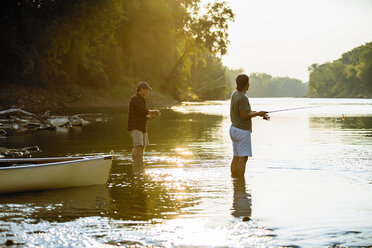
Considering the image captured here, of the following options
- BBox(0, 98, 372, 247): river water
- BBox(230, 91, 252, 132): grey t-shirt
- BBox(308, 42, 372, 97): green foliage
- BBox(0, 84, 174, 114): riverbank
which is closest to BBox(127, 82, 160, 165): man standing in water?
BBox(0, 98, 372, 247): river water

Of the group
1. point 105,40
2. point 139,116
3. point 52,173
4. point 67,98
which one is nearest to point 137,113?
point 139,116

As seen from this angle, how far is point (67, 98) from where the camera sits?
144 ft

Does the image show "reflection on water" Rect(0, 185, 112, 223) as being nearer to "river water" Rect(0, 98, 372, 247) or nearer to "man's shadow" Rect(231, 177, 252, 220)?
"river water" Rect(0, 98, 372, 247)

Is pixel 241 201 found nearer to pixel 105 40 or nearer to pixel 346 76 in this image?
pixel 105 40

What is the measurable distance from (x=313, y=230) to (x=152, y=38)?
163 feet

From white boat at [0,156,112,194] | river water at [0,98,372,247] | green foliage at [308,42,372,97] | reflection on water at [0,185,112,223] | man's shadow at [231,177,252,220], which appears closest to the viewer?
river water at [0,98,372,247]

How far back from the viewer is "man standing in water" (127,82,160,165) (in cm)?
1202

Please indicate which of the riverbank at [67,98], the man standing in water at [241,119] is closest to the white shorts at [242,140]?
the man standing in water at [241,119]

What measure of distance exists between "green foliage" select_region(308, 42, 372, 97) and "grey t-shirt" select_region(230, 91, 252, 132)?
146 meters

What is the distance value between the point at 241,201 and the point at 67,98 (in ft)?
123

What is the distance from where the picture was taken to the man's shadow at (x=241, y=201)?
7.28 m

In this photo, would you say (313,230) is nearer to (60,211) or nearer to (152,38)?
(60,211)

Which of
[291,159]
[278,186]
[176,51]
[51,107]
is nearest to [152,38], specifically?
[176,51]

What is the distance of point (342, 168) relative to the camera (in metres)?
11.3
